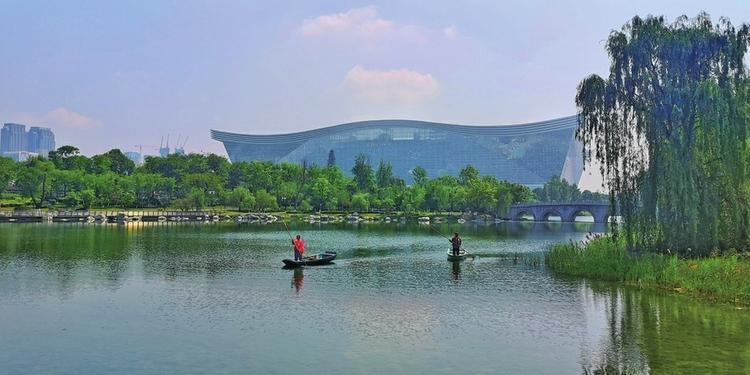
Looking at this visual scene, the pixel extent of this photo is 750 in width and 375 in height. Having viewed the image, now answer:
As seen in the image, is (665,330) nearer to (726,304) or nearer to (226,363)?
(726,304)

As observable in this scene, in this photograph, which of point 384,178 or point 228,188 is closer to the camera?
point 384,178

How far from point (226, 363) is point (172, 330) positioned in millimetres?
4725

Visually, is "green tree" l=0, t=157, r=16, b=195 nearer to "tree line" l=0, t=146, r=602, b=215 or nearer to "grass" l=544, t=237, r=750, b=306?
"tree line" l=0, t=146, r=602, b=215

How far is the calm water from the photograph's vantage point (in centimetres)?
1681

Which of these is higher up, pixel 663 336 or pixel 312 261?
pixel 312 261

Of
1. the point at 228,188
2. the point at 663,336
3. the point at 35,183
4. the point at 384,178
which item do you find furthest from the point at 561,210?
the point at 663,336

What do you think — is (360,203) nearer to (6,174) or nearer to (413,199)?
(413,199)

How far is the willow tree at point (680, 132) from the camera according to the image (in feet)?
96.1

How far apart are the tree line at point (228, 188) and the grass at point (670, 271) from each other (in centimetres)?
11006

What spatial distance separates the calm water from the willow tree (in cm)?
441

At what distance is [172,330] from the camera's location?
2048 cm

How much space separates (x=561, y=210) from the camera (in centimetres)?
14650

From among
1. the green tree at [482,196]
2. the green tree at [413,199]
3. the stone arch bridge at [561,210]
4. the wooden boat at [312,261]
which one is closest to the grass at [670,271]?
the wooden boat at [312,261]

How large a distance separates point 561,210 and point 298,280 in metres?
123
